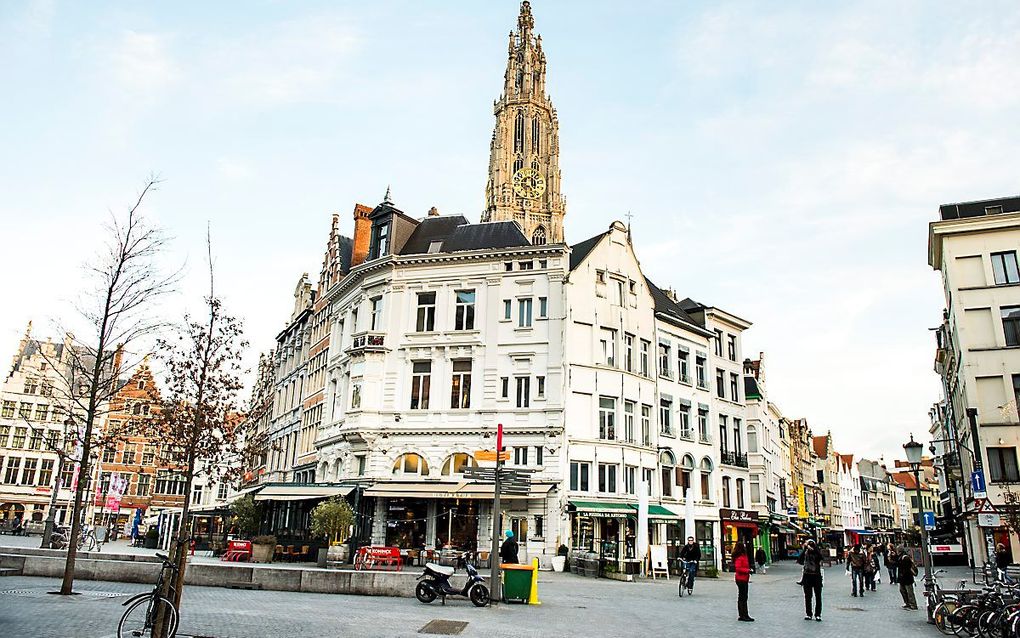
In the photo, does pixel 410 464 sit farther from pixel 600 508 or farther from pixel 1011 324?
pixel 1011 324

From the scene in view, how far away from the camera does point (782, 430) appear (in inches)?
2598

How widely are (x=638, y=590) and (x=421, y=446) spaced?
520 inches

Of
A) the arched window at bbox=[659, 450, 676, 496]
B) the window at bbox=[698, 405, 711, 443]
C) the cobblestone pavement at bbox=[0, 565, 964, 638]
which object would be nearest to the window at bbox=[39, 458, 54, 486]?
the arched window at bbox=[659, 450, 676, 496]

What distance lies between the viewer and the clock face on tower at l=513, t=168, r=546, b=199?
10950 cm

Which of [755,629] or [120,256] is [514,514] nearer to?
[755,629]

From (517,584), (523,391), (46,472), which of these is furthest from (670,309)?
(46,472)

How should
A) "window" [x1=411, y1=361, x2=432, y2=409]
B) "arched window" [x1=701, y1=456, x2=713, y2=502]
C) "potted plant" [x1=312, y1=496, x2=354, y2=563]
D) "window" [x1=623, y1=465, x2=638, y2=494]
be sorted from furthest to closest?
"arched window" [x1=701, y1=456, x2=713, y2=502] → "window" [x1=623, y1=465, x2=638, y2=494] → "window" [x1=411, y1=361, x2=432, y2=409] → "potted plant" [x1=312, y1=496, x2=354, y2=563]

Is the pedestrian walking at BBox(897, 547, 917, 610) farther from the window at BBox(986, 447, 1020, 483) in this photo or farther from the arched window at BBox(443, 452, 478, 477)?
the arched window at BBox(443, 452, 478, 477)

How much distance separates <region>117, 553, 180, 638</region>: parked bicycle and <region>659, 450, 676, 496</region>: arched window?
2916cm

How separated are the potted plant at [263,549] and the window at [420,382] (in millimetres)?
8306

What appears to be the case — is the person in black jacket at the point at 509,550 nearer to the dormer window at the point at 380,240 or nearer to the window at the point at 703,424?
the dormer window at the point at 380,240

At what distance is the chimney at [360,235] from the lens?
40.0 m

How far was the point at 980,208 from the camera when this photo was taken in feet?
123

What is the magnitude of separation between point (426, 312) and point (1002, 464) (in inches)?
1054
